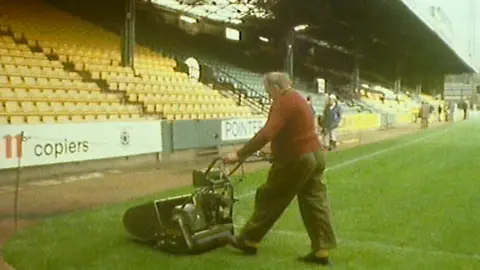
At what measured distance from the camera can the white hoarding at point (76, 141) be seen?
40.4ft

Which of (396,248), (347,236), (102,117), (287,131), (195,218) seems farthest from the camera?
(102,117)

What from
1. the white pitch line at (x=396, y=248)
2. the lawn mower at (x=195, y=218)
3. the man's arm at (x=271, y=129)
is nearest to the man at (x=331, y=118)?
the white pitch line at (x=396, y=248)

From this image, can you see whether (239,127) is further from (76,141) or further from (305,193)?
(305,193)

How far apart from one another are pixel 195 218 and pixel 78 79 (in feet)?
40.1

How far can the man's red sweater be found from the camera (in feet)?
20.2

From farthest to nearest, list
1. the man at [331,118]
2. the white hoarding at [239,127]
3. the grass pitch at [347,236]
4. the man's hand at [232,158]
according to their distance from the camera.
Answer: the man at [331,118]
the white hoarding at [239,127]
the grass pitch at [347,236]
the man's hand at [232,158]

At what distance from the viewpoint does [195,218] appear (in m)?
6.81

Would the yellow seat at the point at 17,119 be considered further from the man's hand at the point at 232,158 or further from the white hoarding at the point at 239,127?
the man's hand at the point at 232,158

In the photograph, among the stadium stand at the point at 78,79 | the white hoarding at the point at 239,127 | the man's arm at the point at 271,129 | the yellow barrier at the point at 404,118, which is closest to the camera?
the man's arm at the point at 271,129

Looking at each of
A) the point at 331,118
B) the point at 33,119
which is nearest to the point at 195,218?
the point at 33,119

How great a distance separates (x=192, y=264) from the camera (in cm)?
640

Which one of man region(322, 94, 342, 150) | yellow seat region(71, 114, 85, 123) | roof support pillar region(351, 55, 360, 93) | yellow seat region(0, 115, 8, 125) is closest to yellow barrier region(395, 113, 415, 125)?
roof support pillar region(351, 55, 360, 93)

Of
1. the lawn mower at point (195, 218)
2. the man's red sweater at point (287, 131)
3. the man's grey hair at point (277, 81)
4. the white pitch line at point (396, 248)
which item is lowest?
the white pitch line at point (396, 248)

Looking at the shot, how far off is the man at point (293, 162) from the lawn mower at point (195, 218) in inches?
23.5
